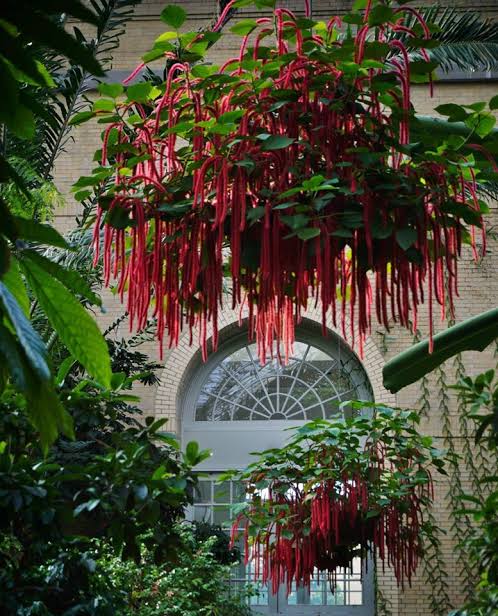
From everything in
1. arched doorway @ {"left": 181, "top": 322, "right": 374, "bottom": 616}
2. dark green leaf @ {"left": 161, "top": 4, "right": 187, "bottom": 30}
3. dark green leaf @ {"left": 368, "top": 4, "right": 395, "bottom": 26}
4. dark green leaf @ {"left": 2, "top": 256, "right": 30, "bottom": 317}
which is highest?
arched doorway @ {"left": 181, "top": 322, "right": 374, "bottom": 616}

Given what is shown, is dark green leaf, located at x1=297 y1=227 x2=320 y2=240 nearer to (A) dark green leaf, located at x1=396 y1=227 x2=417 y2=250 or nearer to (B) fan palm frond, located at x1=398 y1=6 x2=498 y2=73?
(A) dark green leaf, located at x1=396 y1=227 x2=417 y2=250

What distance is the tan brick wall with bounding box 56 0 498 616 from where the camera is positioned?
11.7 m

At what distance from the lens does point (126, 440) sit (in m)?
3.76

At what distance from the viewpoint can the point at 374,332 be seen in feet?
40.9

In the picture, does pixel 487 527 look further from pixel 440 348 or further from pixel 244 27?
pixel 244 27

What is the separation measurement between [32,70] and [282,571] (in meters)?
6.11

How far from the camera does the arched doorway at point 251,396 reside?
1261cm

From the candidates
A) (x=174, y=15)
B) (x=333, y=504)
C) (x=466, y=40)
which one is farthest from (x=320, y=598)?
(x=174, y=15)

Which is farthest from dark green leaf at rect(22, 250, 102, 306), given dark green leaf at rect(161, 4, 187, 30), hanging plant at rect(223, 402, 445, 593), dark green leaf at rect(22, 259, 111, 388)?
hanging plant at rect(223, 402, 445, 593)

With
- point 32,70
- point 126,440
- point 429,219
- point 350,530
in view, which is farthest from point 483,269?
point 32,70

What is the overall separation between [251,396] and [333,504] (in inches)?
243

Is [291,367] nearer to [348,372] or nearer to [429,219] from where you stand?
[348,372]

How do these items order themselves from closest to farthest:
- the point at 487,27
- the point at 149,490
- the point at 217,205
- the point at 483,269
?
1. the point at 217,205
2. the point at 149,490
3. the point at 487,27
4. the point at 483,269

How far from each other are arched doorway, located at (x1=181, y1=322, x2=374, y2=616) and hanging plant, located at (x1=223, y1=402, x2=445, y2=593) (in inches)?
204
